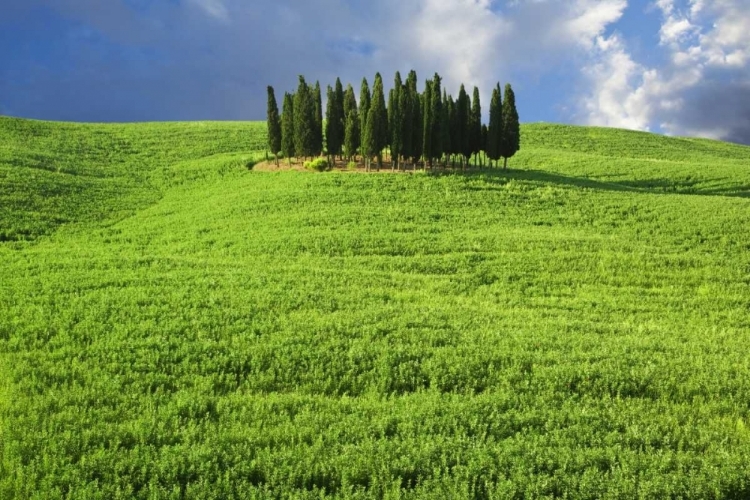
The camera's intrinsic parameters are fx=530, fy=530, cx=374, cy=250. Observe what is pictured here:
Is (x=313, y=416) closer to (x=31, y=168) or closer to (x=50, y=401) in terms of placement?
(x=50, y=401)

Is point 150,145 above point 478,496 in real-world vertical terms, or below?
Answer: above

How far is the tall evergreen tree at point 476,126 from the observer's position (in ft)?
177

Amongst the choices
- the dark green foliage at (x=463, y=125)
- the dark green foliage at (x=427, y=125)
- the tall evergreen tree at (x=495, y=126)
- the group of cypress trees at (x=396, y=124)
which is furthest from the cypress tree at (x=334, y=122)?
the tall evergreen tree at (x=495, y=126)

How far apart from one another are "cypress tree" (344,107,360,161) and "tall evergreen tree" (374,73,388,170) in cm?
351

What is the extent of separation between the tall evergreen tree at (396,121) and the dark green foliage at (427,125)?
2135mm

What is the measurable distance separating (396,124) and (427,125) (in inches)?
115

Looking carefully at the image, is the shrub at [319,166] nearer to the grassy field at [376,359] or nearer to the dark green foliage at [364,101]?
the dark green foliage at [364,101]

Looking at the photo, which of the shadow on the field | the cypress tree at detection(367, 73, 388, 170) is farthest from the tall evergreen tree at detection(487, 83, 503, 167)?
the cypress tree at detection(367, 73, 388, 170)

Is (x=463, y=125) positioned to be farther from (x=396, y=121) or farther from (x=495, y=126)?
(x=396, y=121)

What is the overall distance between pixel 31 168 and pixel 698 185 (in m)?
62.9

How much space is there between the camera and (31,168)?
45312mm

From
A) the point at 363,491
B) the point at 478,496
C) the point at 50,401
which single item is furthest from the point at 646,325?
the point at 50,401

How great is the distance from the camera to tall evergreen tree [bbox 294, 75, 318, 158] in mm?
50906

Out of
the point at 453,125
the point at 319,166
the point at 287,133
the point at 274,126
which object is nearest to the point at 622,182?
the point at 453,125
